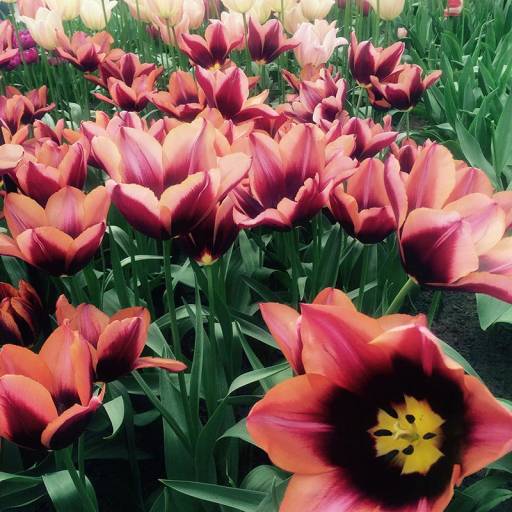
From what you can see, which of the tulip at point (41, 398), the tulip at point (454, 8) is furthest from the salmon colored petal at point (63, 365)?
the tulip at point (454, 8)

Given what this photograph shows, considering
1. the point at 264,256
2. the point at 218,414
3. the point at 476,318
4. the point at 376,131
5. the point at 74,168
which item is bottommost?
the point at 476,318

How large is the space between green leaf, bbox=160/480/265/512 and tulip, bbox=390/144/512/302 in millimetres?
330

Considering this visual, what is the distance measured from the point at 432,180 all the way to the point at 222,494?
45 cm

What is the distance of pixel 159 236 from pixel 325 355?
13.9 inches

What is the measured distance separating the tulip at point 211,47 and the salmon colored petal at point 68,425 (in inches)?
55.0

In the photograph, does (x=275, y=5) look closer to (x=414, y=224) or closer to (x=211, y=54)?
(x=211, y=54)

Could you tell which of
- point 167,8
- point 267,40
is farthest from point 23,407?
point 167,8

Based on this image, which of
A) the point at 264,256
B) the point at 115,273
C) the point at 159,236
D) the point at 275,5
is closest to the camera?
the point at 159,236

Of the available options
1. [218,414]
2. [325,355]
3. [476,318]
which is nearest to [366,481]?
[325,355]

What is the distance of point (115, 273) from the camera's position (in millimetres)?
1237

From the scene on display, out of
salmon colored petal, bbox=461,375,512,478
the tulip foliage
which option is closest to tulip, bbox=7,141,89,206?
the tulip foliage

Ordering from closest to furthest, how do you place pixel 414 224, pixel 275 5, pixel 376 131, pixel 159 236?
pixel 414 224
pixel 159 236
pixel 376 131
pixel 275 5

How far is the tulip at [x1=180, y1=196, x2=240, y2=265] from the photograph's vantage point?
0.96 meters

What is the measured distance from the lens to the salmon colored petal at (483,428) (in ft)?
1.62
